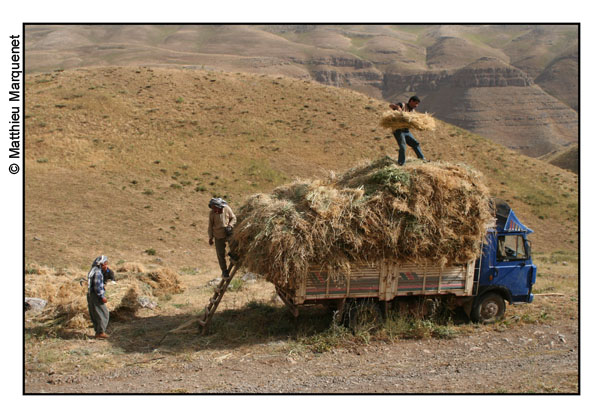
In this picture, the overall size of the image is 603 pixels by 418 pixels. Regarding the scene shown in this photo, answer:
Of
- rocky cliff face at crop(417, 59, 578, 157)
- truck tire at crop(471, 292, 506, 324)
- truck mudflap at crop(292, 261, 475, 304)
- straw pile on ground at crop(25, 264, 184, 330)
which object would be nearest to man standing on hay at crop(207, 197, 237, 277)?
truck mudflap at crop(292, 261, 475, 304)

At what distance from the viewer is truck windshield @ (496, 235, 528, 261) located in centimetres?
1095

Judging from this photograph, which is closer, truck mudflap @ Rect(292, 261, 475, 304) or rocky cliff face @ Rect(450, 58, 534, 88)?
truck mudflap @ Rect(292, 261, 475, 304)

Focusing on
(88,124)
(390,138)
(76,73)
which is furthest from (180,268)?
(76,73)

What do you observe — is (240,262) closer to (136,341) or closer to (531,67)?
(136,341)

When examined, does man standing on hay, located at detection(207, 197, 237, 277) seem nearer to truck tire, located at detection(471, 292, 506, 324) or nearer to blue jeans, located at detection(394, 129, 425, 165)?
blue jeans, located at detection(394, 129, 425, 165)

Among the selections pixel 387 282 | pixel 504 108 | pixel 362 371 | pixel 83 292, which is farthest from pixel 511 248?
pixel 504 108

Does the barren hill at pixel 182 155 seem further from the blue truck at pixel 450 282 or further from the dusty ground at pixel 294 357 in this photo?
the blue truck at pixel 450 282

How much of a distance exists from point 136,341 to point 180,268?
10434 millimetres

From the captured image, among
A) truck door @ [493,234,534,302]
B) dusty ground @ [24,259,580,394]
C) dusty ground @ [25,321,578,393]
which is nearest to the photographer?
dusty ground @ [25,321,578,393]

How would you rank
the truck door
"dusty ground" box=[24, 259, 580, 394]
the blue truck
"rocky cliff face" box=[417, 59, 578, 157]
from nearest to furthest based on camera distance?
1. "dusty ground" box=[24, 259, 580, 394]
2. the blue truck
3. the truck door
4. "rocky cliff face" box=[417, 59, 578, 157]

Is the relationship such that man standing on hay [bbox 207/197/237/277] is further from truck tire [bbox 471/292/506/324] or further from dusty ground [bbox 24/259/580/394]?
truck tire [bbox 471/292/506/324]

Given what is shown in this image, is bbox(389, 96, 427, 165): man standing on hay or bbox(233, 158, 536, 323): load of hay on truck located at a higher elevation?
bbox(389, 96, 427, 165): man standing on hay

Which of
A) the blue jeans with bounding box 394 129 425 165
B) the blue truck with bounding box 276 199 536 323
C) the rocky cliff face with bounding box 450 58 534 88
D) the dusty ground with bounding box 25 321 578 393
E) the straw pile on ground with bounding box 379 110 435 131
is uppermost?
the rocky cliff face with bounding box 450 58 534 88

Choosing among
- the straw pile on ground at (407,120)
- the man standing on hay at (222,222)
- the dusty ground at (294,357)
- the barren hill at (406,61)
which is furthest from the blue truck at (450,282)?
the barren hill at (406,61)
